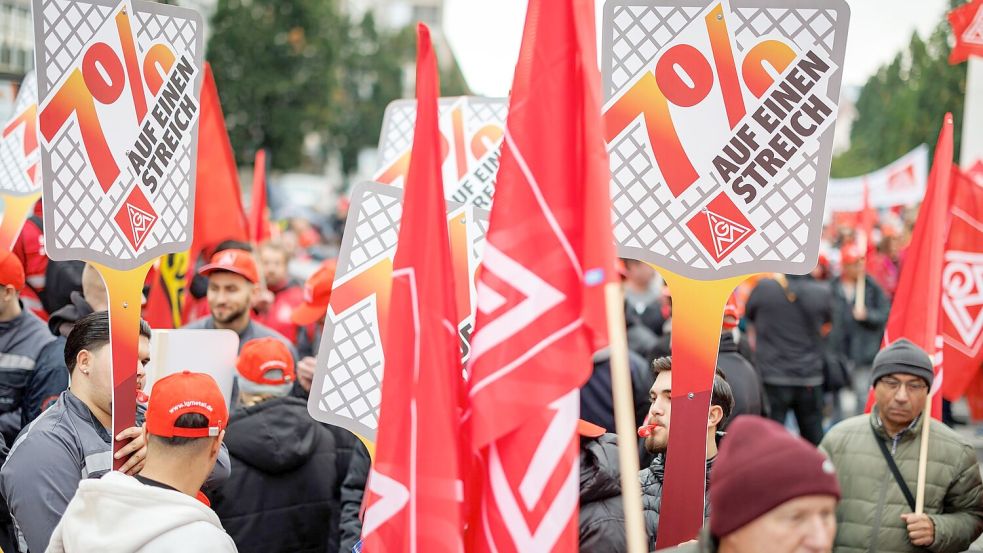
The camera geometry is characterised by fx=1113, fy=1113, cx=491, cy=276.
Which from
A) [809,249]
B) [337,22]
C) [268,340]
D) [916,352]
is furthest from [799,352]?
[337,22]

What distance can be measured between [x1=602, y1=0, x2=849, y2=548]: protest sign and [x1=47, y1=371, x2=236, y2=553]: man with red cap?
1.51 metres

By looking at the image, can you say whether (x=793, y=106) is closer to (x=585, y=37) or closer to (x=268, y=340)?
(x=585, y=37)

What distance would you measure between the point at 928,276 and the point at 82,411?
369 centimetres

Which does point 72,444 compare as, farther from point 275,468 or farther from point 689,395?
point 689,395

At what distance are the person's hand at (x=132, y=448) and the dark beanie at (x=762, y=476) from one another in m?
2.17

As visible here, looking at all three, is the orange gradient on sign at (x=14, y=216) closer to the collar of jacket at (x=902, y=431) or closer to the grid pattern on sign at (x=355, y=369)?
the grid pattern on sign at (x=355, y=369)

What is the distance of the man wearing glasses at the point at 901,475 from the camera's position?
4594 millimetres

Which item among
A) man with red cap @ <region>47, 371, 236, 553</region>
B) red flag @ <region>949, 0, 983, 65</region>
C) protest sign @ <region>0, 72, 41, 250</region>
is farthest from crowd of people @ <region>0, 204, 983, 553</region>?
red flag @ <region>949, 0, 983, 65</region>

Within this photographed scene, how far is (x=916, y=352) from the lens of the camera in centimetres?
487

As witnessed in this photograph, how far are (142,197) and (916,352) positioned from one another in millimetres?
3313

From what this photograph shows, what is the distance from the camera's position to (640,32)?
12.5ft

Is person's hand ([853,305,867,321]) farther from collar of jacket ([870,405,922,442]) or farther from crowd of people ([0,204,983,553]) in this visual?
collar of jacket ([870,405,922,442])

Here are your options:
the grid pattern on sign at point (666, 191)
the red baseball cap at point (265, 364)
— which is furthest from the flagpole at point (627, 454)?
the red baseball cap at point (265, 364)

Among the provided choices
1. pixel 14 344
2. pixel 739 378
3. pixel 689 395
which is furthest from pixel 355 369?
pixel 739 378
